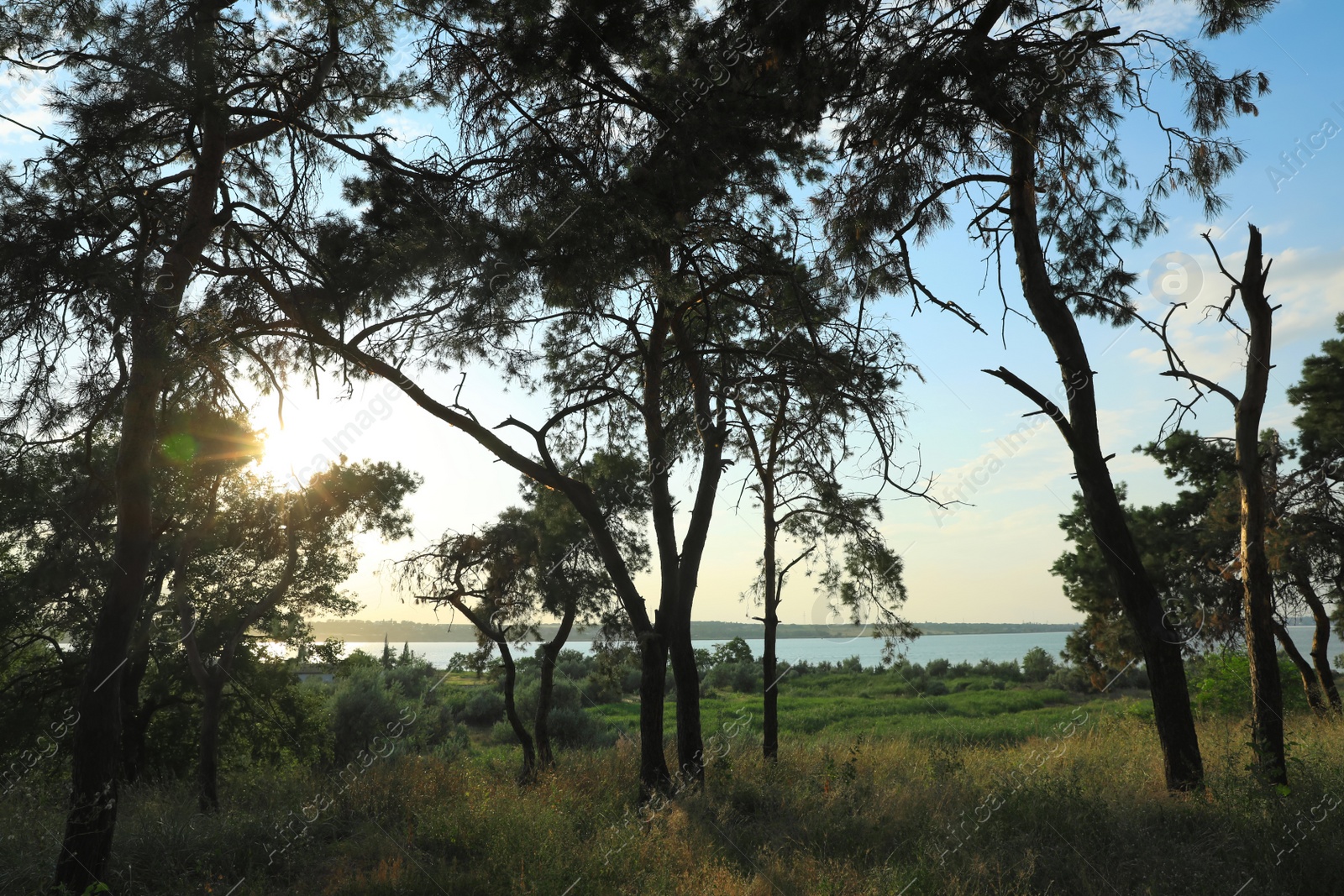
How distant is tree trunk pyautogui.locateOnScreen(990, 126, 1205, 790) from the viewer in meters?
7.38

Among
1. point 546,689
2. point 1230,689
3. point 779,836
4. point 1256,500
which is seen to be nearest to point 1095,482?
point 1256,500

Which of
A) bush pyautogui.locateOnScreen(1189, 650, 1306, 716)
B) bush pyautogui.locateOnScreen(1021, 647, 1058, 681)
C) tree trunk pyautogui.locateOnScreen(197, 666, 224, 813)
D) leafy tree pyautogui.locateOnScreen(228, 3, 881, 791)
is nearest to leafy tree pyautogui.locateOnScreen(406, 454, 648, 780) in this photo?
tree trunk pyautogui.locateOnScreen(197, 666, 224, 813)

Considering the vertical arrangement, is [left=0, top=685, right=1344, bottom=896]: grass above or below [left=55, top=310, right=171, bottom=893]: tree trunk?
below

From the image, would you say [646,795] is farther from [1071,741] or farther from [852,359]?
[1071,741]

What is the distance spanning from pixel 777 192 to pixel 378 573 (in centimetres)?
1142

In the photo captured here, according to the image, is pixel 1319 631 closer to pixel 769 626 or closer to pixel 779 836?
pixel 769 626

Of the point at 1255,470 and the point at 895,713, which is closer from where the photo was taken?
the point at 1255,470

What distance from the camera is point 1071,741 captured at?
11.9 meters

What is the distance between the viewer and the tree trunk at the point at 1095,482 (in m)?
7.38

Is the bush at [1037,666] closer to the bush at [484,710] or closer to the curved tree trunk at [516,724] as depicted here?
the bush at [484,710]

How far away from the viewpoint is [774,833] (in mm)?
7238

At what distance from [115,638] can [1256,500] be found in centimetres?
1127

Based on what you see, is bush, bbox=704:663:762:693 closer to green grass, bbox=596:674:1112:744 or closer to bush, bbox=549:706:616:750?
green grass, bbox=596:674:1112:744

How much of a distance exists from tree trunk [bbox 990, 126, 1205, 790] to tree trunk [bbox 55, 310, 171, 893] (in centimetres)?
789
